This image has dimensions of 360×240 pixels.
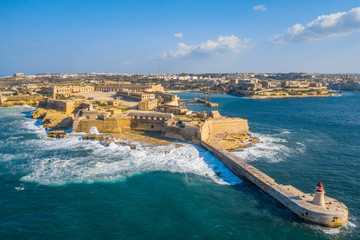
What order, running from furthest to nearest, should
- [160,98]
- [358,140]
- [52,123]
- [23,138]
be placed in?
[160,98] → [52,123] → [358,140] → [23,138]

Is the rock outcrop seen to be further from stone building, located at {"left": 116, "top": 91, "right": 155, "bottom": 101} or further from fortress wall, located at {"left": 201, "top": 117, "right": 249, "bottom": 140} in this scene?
stone building, located at {"left": 116, "top": 91, "right": 155, "bottom": 101}

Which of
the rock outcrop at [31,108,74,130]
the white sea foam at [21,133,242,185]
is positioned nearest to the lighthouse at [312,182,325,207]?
the white sea foam at [21,133,242,185]

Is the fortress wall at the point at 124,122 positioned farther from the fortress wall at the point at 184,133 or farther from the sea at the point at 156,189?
the fortress wall at the point at 184,133

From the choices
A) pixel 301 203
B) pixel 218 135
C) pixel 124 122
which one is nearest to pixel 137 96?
pixel 124 122

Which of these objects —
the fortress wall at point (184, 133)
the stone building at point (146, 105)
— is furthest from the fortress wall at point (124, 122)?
the stone building at point (146, 105)

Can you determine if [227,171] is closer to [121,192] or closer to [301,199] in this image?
[301,199]

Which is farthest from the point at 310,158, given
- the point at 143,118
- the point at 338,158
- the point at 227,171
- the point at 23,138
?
the point at 23,138

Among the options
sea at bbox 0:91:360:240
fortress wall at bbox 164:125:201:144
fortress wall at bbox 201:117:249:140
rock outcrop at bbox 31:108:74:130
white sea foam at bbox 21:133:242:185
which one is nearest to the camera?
sea at bbox 0:91:360:240

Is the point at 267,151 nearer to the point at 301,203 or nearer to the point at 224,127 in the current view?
the point at 224,127
